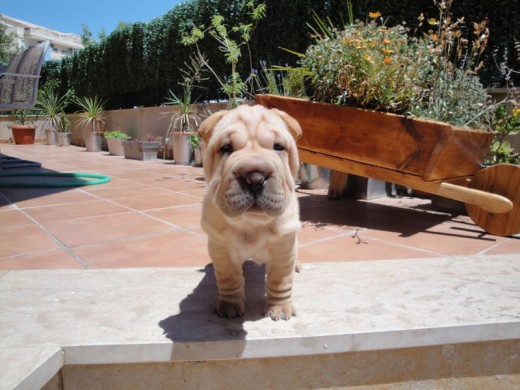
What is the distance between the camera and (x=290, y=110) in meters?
3.35

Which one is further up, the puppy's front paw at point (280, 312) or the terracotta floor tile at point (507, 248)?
the terracotta floor tile at point (507, 248)

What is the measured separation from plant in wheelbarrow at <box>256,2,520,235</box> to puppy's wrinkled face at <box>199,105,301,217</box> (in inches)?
62.2

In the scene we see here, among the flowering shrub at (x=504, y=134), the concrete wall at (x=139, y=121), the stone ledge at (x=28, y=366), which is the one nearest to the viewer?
the stone ledge at (x=28, y=366)

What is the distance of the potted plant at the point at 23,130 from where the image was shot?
13008 millimetres

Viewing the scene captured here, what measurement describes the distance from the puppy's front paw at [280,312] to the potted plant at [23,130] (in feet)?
46.9

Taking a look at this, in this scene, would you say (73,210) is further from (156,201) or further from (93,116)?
(93,116)

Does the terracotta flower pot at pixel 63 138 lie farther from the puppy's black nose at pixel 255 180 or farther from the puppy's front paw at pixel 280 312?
the puppy's black nose at pixel 255 180

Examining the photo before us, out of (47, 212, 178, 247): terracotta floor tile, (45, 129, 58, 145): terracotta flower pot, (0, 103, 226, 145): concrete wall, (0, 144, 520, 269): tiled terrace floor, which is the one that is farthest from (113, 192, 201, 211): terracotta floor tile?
(45, 129, 58, 145): terracotta flower pot

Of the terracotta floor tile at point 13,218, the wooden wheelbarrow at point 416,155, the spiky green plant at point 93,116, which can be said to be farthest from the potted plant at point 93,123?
→ the wooden wheelbarrow at point 416,155

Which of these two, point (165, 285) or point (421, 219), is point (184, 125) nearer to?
point (421, 219)

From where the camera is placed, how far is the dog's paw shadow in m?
1.42

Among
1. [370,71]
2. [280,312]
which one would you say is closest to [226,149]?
[280,312]

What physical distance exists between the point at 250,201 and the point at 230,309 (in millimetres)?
572

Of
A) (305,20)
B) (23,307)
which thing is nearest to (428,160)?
(23,307)
